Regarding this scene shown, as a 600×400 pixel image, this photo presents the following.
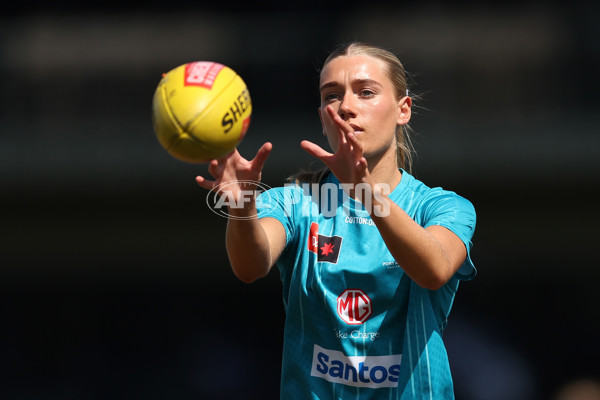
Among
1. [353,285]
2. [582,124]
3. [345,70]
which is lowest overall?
[353,285]

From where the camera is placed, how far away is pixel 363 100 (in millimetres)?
2768

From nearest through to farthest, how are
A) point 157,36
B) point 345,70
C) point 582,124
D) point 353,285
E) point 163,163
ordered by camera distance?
point 353,285
point 345,70
point 582,124
point 163,163
point 157,36

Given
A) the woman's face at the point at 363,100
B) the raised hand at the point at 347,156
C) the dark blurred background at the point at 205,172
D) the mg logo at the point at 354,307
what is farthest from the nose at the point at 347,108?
the dark blurred background at the point at 205,172

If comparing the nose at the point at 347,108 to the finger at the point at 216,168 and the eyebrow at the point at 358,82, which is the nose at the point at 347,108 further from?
the finger at the point at 216,168

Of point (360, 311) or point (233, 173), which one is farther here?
point (360, 311)

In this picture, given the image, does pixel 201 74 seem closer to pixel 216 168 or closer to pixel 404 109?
pixel 216 168

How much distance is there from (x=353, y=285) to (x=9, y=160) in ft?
21.1

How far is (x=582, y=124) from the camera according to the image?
734 cm

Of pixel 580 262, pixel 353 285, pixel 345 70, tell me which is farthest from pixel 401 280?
pixel 580 262

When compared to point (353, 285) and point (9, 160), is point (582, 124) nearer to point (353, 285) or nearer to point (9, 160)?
point (353, 285)

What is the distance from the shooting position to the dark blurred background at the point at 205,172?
7.43m

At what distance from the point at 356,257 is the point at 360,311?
0.21 m

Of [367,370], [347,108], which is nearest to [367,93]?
[347,108]

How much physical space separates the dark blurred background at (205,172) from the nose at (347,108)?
4.70m
